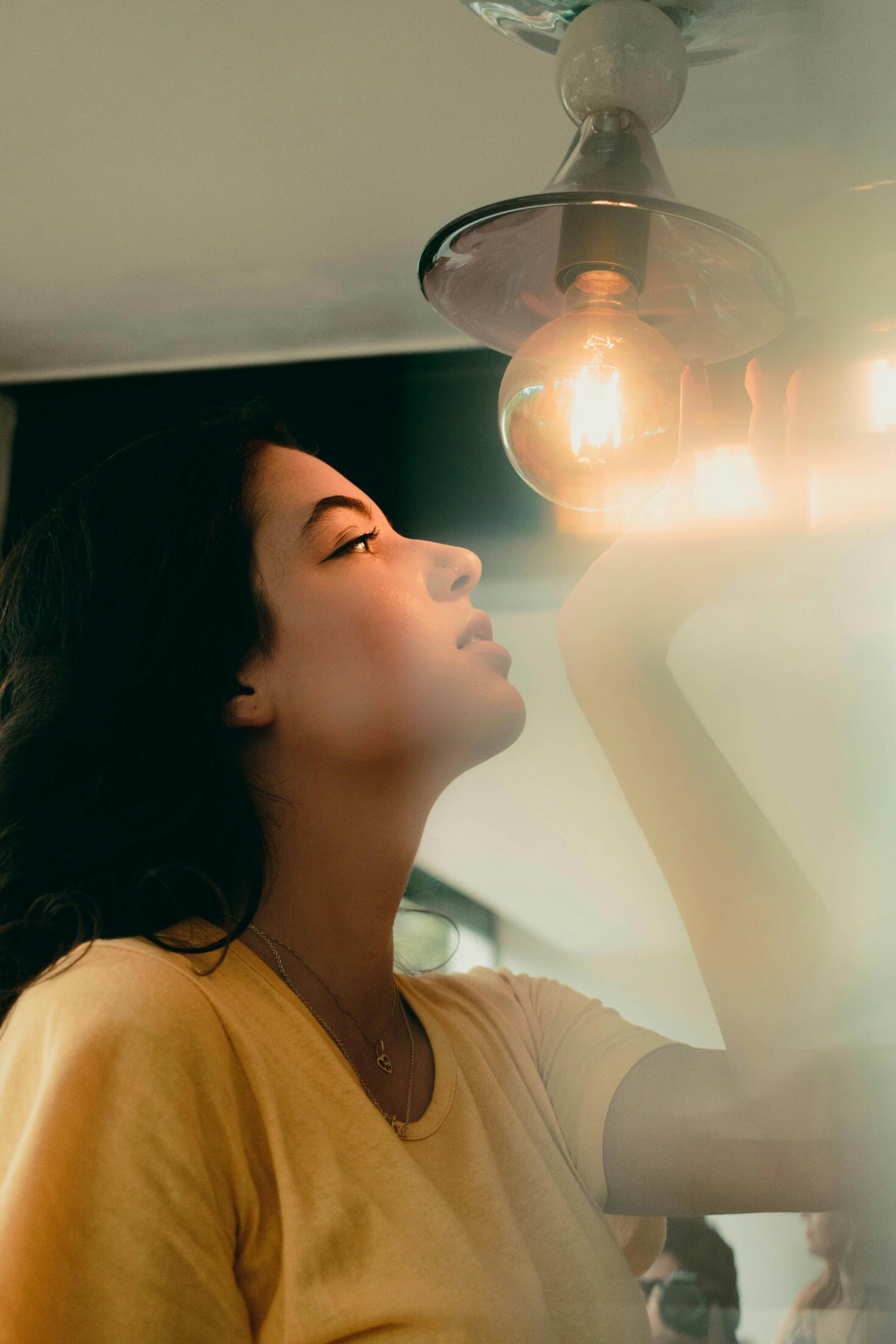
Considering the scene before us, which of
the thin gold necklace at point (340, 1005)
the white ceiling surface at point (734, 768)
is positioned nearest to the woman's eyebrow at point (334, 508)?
the white ceiling surface at point (734, 768)

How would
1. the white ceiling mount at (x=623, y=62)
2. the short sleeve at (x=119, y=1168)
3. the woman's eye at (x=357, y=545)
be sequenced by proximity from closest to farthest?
the short sleeve at (x=119, y=1168) < the white ceiling mount at (x=623, y=62) < the woman's eye at (x=357, y=545)

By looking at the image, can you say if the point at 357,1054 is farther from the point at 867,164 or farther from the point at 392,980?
the point at 867,164

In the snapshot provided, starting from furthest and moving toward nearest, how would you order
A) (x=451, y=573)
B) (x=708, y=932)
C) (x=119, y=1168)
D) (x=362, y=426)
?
(x=362, y=426) → (x=451, y=573) → (x=708, y=932) → (x=119, y=1168)

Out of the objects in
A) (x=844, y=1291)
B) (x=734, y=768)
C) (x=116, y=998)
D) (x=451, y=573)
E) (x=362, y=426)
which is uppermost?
(x=362, y=426)

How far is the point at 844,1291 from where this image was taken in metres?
0.41

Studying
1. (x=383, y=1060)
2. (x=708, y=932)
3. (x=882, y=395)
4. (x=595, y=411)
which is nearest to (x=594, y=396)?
(x=595, y=411)

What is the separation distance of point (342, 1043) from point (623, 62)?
50 centimetres

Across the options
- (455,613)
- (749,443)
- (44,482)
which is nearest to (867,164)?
(749,443)

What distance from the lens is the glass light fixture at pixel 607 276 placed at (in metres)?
0.44

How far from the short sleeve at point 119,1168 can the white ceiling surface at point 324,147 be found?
49cm

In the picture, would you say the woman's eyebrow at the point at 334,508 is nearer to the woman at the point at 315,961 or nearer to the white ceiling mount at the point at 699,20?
the woman at the point at 315,961

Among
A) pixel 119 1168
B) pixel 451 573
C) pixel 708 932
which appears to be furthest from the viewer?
pixel 451 573

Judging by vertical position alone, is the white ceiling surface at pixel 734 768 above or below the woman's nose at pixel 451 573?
below

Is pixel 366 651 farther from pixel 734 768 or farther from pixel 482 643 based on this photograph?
pixel 734 768
